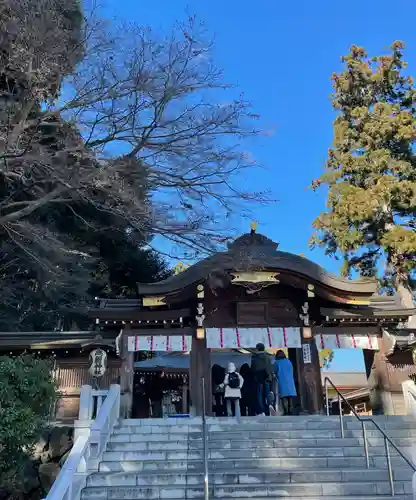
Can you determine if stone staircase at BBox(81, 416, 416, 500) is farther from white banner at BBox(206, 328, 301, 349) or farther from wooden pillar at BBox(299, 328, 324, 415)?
white banner at BBox(206, 328, 301, 349)

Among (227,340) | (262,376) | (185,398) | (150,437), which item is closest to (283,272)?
(227,340)

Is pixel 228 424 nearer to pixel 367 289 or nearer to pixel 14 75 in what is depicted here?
pixel 367 289

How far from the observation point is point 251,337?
491 inches

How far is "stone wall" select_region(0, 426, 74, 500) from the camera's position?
9.04 metres

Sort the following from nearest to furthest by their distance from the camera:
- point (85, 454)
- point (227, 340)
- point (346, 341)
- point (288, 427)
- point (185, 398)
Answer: point (85, 454) < point (288, 427) < point (227, 340) < point (346, 341) < point (185, 398)

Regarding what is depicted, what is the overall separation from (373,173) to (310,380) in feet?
40.0

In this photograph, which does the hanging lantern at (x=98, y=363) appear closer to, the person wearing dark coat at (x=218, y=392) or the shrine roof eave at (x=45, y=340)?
the shrine roof eave at (x=45, y=340)

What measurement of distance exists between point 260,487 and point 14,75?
7.54m

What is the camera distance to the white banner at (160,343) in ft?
40.5

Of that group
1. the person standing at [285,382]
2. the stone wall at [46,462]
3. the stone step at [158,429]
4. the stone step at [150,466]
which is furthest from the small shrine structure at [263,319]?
the stone step at [150,466]

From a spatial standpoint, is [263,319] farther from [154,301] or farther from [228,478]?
[228,478]

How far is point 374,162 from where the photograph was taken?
20938 millimetres

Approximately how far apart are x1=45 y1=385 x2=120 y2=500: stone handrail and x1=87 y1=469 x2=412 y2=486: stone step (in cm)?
30

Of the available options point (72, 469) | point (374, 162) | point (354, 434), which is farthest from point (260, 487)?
point (374, 162)
